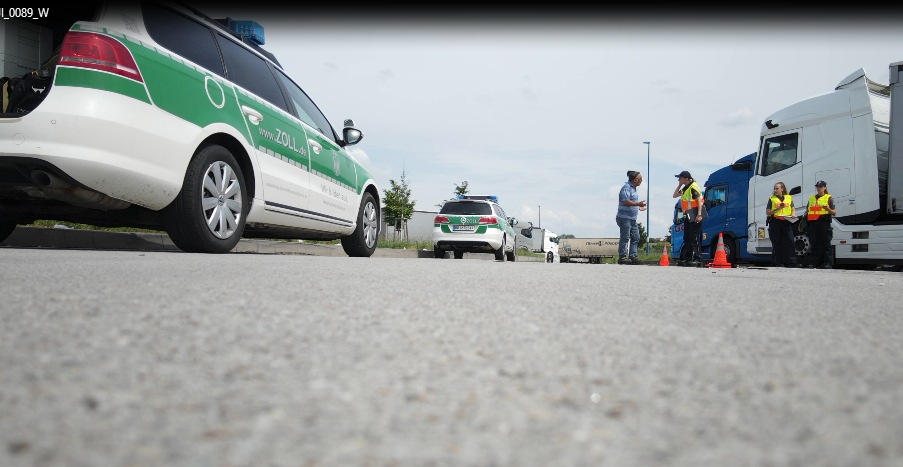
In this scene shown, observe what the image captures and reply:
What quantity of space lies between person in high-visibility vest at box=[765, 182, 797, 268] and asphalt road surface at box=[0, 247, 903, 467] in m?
9.31

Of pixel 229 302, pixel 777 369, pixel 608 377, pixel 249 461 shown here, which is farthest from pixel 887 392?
pixel 229 302

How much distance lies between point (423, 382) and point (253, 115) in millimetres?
4643

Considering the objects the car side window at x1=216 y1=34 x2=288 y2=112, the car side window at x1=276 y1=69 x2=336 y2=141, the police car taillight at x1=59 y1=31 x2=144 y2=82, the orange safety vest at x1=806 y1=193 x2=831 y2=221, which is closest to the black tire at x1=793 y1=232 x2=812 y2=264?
the orange safety vest at x1=806 y1=193 x2=831 y2=221

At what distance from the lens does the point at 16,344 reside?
158 cm

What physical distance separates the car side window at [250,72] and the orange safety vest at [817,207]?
9.17m

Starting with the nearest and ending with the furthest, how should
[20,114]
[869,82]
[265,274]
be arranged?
[265,274] < [20,114] < [869,82]

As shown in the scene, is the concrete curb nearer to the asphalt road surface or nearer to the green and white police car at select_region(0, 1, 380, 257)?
the green and white police car at select_region(0, 1, 380, 257)

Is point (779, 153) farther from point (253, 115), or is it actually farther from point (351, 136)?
point (253, 115)

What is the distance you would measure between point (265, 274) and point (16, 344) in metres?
1.85

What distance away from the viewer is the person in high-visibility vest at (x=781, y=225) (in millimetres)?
10945

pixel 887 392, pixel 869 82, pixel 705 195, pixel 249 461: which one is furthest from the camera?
pixel 705 195

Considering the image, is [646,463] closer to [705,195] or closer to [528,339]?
[528,339]

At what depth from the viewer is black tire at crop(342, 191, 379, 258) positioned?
8.21 meters

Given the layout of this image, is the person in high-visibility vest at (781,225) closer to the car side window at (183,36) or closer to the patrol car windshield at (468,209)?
the patrol car windshield at (468,209)
